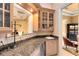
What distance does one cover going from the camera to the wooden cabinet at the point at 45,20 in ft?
5.32

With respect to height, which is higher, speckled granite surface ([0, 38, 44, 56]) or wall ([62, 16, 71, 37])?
wall ([62, 16, 71, 37])

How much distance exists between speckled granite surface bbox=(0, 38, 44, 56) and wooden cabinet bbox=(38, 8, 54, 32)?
18cm

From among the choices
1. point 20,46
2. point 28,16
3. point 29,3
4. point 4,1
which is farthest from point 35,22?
point 4,1

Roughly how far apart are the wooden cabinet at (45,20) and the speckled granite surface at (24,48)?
18 centimetres

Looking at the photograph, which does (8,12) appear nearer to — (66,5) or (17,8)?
(17,8)

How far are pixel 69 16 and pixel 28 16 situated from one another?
56 centimetres

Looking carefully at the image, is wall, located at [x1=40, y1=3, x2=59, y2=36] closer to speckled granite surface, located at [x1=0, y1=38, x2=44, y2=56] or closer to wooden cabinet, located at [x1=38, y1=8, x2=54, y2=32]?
wooden cabinet, located at [x1=38, y1=8, x2=54, y2=32]

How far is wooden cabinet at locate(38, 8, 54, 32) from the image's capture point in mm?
1620

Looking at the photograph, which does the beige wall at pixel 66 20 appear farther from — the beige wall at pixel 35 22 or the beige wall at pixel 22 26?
the beige wall at pixel 22 26

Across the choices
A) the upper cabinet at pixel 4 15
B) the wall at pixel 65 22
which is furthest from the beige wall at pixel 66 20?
the upper cabinet at pixel 4 15

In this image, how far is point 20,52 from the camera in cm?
146

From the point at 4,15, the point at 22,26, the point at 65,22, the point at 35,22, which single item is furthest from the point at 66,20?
the point at 4,15

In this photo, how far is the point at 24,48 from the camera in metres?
1.51

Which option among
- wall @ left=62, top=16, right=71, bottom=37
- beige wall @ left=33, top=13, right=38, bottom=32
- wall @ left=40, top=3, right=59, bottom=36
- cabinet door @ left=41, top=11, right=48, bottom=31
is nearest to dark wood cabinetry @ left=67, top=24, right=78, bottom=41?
wall @ left=62, top=16, right=71, bottom=37
